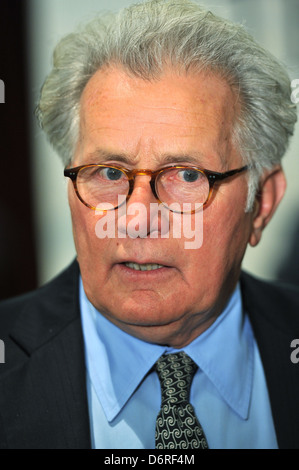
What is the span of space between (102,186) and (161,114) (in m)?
0.25

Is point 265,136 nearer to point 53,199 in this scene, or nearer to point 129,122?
point 129,122

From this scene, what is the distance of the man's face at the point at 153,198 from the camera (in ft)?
4.26

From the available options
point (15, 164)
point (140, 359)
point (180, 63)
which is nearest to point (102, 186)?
point (180, 63)

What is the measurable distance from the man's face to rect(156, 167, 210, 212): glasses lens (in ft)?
0.11

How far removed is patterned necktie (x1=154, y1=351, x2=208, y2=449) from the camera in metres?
1.33

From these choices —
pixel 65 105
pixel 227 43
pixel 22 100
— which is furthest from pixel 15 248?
pixel 227 43

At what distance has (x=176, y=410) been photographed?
4.48 ft

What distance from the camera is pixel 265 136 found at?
1529mm

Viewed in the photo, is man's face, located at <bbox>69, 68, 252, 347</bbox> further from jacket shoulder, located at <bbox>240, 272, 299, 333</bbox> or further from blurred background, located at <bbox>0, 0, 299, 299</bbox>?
blurred background, located at <bbox>0, 0, 299, 299</bbox>

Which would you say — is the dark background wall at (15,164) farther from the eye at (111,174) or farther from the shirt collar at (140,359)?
the eye at (111,174)

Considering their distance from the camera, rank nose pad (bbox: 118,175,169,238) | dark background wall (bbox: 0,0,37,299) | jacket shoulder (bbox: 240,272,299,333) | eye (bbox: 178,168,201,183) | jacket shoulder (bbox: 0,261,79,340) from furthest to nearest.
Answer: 1. dark background wall (bbox: 0,0,37,299)
2. jacket shoulder (bbox: 240,272,299,333)
3. jacket shoulder (bbox: 0,261,79,340)
4. eye (bbox: 178,168,201,183)
5. nose pad (bbox: 118,175,169,238)

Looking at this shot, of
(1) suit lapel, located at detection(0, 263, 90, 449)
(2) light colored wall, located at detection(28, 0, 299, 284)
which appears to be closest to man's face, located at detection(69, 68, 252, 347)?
(1) suit lapel, located at detection(0, 263, 90, 449)

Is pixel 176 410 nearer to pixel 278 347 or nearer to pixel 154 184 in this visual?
pixel 278 347

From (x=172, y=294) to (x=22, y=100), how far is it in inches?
60.1
